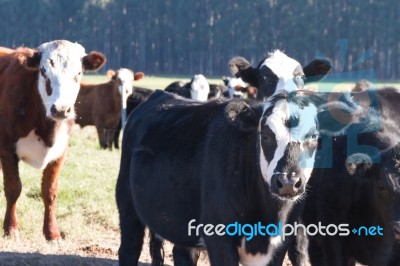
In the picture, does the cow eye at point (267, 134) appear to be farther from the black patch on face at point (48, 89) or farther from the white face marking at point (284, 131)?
the black patch on face at point (48, 89)

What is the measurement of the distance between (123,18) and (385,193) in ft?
197

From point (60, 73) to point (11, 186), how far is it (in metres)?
1.31

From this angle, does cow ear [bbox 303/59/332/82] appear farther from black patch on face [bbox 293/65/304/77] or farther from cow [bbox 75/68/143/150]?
cow [bbox 75/68/143/150]

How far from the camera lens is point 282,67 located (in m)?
7.98

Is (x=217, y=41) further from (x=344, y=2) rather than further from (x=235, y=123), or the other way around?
(x=235, y=123)

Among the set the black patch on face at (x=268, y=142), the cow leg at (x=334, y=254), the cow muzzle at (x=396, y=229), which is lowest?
the cow leg at (x=334, y=254)

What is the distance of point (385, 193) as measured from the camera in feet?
18.2

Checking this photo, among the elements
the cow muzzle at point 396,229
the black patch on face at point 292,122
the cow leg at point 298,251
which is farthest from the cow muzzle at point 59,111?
the cow muzzle at point 396,229

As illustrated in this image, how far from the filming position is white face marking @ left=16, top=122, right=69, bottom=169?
28.4 feet

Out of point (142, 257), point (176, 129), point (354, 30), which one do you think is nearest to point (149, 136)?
point (176, 129)

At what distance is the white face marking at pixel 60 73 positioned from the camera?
8398 mm

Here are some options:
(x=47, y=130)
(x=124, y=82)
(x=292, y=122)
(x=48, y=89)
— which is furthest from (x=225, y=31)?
(x=292, y=122)

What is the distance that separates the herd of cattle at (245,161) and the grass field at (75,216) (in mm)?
386

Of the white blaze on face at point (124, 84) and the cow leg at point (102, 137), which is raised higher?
the white blaze on face at point (124, 84)
